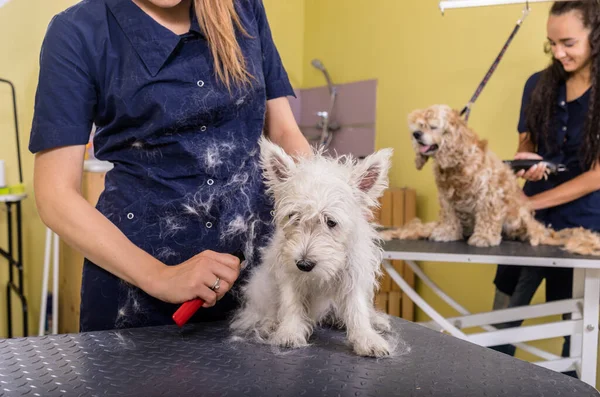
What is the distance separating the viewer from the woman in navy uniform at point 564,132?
6.71 feet

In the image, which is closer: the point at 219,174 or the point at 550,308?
the point at 219,174

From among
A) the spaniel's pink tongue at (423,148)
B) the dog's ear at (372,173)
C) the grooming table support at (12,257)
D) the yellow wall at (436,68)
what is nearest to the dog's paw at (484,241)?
the spaniel's pink tongue at (423,148)

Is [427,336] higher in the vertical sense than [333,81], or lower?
lower

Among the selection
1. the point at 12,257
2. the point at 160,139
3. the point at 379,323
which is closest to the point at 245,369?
the point at 379,323

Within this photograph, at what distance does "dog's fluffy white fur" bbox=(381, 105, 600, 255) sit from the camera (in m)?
2.06

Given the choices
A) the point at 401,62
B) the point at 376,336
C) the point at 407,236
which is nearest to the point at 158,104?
the point at 376,336

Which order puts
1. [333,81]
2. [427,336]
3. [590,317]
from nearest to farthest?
[427,336] < [590,317] < [333,81]

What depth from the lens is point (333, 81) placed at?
365cm

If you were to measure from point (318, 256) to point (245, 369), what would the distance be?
0.61 feet

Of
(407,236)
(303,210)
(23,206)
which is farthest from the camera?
(23,206)

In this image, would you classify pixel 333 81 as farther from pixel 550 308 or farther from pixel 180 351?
pixel 180 351

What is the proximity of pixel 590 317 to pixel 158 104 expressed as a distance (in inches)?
60.4

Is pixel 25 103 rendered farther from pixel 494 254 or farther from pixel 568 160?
pixel 568 160

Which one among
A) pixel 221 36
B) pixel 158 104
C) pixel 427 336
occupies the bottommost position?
pixel 427 336
